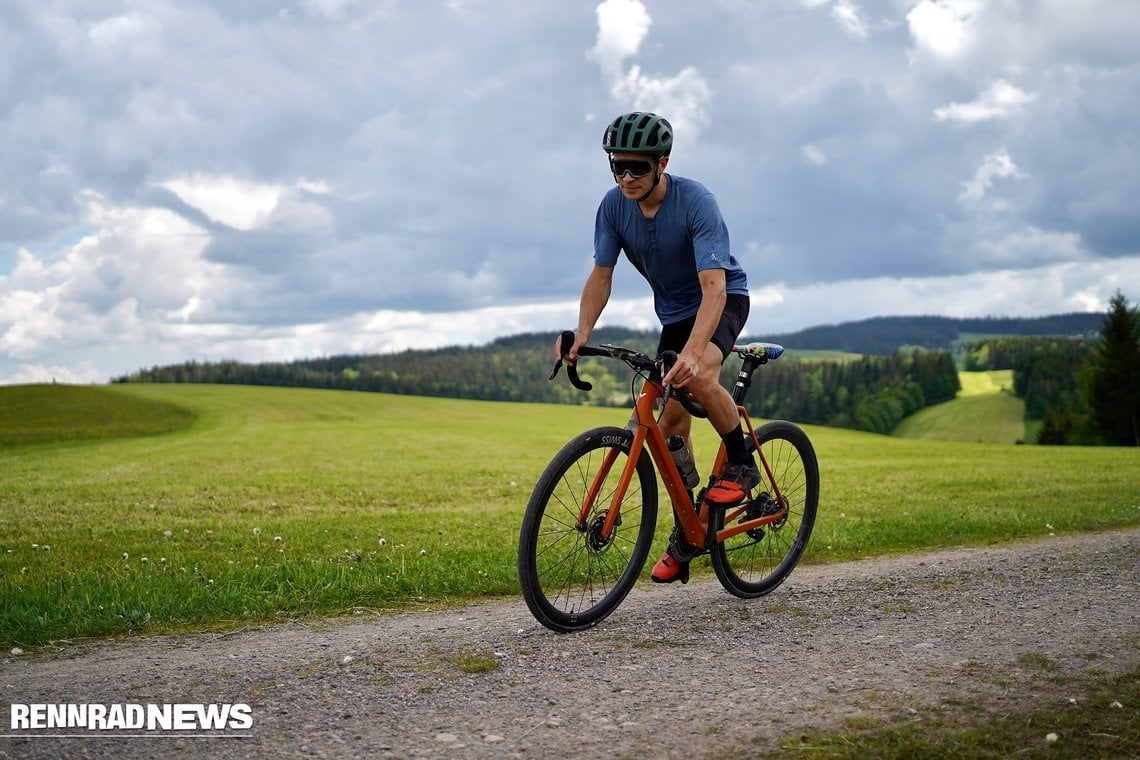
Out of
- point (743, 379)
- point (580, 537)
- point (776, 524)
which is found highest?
point (743, 379)

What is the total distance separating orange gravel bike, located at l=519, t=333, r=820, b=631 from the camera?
5.15 m

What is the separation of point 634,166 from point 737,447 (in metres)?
2.02

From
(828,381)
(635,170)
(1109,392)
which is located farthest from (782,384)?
(635,170)

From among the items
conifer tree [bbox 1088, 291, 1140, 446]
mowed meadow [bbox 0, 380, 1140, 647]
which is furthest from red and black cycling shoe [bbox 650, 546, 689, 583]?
conifer tree [bbox 1088, 291, 1140, 446]

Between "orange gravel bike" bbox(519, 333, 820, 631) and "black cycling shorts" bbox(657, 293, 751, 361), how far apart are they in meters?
0.41

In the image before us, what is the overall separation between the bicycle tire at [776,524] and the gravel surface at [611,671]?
0.29 m

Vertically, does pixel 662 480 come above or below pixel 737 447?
below

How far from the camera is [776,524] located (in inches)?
270

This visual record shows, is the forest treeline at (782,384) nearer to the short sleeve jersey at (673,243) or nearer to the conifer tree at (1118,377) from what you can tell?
the conifer tree at (1118,377)

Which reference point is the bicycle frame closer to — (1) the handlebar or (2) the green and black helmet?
(1) the handlebar

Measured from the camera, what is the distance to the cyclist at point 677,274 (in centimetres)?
542

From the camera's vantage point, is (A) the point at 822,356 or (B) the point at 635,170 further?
(A) the point at 822,356

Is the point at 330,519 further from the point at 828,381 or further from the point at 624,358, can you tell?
the point at 828,381

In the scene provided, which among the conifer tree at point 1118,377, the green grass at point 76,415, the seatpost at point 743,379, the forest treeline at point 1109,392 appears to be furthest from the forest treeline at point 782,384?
the seatpost at point 743,379
